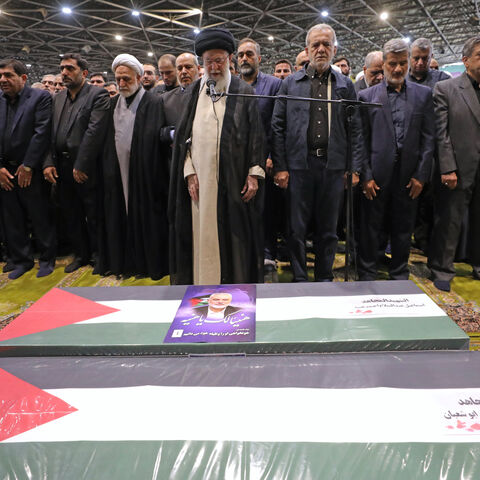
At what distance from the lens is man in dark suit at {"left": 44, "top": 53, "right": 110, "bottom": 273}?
10.3ft

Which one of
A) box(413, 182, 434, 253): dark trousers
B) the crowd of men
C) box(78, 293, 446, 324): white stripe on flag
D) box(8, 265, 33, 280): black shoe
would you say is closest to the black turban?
the crowd of men

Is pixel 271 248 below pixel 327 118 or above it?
below

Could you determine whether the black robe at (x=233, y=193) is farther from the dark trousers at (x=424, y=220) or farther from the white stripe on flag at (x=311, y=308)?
the dark trousers at (x=424, y=220)

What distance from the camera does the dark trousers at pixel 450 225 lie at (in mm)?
3006

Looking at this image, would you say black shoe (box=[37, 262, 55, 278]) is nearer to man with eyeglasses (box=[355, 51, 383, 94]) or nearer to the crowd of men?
the crowd of men

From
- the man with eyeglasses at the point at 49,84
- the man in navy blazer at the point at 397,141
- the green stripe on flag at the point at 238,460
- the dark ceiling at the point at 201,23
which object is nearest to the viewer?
the green stripe on flag at the point at 238,460

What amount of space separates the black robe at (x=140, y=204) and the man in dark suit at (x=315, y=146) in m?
1.02

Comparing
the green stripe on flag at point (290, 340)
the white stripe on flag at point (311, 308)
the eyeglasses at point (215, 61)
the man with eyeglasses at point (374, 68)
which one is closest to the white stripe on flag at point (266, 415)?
the green stripe on flag at point (290, 340)

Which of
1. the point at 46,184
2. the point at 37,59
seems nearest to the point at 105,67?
the point at 37,59

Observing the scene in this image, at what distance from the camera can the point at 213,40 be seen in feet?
7.30

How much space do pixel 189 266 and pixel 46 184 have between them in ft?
6.07

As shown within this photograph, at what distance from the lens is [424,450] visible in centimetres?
76

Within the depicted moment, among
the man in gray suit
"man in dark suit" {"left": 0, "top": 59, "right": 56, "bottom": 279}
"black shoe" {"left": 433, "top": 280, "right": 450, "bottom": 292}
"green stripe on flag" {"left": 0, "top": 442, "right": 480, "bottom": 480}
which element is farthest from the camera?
"man in dark suit" {"left": 0, "top": 59, "right": 56, "bottom": 279}

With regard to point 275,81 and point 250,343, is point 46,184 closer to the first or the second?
point 275,81
